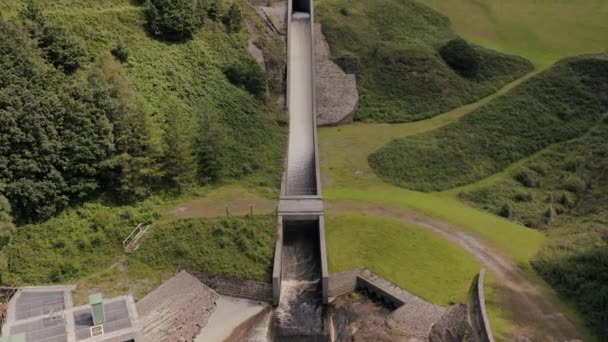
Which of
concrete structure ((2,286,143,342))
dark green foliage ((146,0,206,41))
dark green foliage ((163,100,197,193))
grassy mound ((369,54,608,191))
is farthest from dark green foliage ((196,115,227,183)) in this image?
grassy mound ((369,54,608,191))

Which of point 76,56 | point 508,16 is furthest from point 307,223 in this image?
point 508,16

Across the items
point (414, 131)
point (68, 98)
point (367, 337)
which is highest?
point (68, 98)

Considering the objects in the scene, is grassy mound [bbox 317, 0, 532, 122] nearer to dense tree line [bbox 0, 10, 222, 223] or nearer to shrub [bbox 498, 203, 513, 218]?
shrub [bbox 498, 203, 513, 218]

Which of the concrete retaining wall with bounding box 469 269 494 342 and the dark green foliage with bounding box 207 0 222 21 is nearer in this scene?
the concrete retaining wall with bounding box 469 269 494 342

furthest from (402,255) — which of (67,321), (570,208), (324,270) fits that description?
(67,321)

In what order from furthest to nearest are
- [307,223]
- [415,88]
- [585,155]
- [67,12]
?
[415,88], [585,155], [67,12], [307,223]

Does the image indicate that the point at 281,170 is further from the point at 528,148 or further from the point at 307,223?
the point at 528,148
